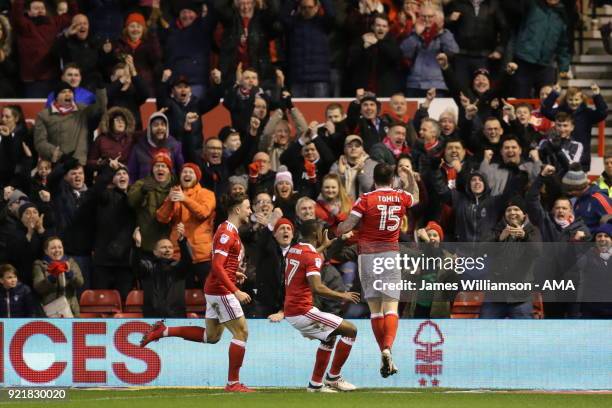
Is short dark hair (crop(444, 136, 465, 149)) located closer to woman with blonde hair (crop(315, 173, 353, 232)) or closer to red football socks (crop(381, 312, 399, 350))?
woman with blonde hair (crop(315, 173, 353, 232))

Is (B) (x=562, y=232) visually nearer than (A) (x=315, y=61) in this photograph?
Yes

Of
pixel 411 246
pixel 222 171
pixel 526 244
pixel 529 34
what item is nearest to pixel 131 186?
pixel 222 171

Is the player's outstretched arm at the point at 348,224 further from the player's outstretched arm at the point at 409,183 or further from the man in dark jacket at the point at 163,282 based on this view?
the man in dark jacket at the point at 163,282

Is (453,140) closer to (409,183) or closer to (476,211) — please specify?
(409,183)

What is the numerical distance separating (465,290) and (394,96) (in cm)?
348

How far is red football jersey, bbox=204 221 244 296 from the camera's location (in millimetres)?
16453

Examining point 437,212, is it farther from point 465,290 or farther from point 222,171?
point 222,171

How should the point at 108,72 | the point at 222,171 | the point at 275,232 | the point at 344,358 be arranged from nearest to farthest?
the point at 344,358
the point at 275,232
the point at 222,171
the point at 108,72

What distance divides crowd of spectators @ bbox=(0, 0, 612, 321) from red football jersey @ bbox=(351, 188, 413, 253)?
1392 mm

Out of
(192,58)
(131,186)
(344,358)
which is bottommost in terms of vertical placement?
(344,358)

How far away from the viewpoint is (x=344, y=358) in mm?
16812

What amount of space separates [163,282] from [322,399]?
3413 mm

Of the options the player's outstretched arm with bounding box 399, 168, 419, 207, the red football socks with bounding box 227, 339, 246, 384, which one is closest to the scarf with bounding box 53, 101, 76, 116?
the player's outstretched arm with bounding box 399, 168, 419, 207

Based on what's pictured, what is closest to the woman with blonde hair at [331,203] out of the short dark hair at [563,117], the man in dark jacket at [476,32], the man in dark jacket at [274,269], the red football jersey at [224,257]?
the man in dark jacket at [274,269]
